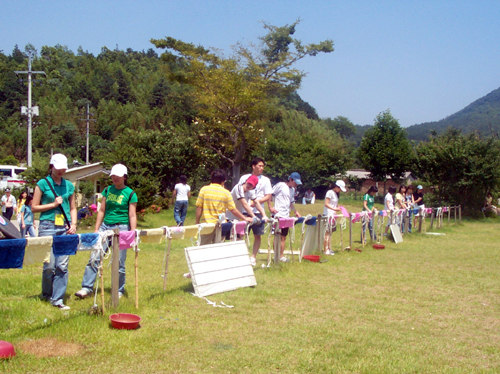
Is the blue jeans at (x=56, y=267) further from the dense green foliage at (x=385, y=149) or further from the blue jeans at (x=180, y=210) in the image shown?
the dense green foliage at (x=385, y=149)

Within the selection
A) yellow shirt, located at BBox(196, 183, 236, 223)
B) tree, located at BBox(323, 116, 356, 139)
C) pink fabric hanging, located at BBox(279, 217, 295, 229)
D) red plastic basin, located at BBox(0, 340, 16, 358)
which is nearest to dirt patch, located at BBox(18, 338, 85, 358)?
red plastic basin, located at BBox(0, 340, 16, 358)

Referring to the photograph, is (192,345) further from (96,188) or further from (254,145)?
(254,145)

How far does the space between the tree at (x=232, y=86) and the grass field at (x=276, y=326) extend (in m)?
19.6

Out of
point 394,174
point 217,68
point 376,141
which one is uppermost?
point 217,68

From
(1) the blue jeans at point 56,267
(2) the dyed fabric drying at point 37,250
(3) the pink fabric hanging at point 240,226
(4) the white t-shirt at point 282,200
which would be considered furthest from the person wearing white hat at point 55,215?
(4) the white t-shirt at point 282,200

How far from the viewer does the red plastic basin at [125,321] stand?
4.68 meters

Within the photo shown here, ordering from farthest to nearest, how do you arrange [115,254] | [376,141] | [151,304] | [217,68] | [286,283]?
[376,141]
[217,68]
[286,283]
[151,304]
[115,254]

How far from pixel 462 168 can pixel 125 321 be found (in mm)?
23459

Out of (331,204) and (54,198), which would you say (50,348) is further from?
(331,204)

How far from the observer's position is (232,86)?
1052 inches

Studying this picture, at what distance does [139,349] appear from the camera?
13.9 feet

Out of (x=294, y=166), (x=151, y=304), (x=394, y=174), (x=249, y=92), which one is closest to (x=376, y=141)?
(x=394, y=174)

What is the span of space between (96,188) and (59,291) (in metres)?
20.8

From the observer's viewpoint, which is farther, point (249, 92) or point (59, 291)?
point (249, 92)
